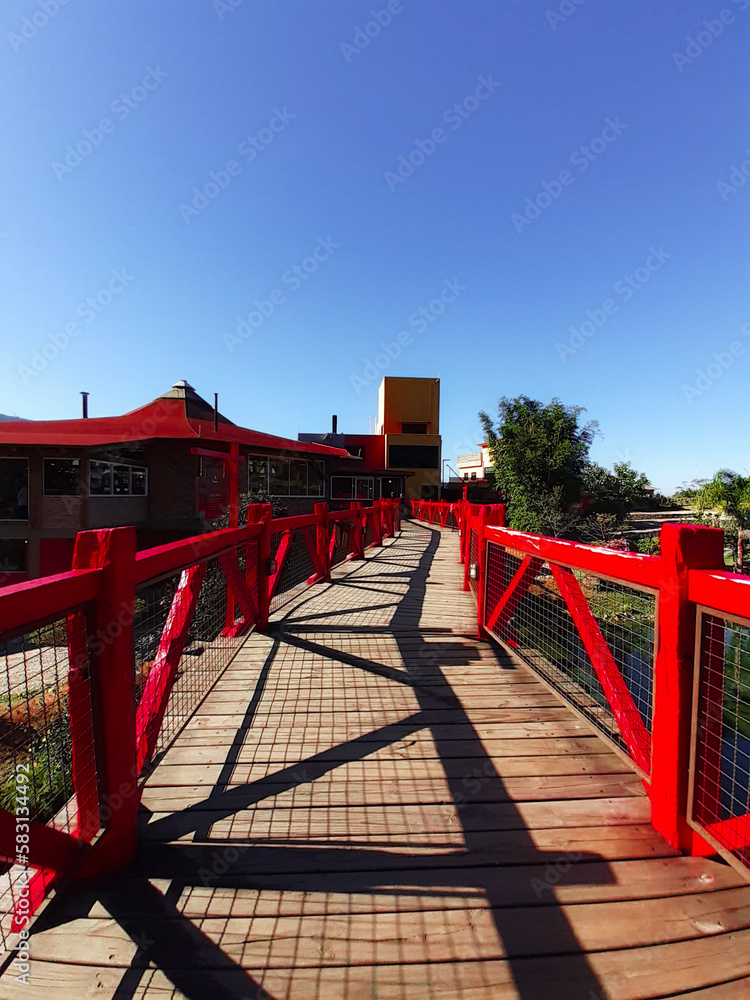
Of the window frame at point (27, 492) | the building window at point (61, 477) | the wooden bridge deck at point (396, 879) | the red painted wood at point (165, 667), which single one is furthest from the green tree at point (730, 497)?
the window frame at point (27, 492)

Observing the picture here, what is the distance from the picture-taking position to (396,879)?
66.1 inches

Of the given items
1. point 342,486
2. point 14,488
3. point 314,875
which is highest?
point 342,486

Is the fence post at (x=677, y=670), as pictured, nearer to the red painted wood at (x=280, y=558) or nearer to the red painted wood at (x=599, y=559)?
the red painted wood at (x=599, y=559)

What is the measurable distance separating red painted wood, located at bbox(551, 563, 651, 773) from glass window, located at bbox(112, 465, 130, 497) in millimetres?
15121

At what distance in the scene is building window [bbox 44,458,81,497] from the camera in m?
14.0

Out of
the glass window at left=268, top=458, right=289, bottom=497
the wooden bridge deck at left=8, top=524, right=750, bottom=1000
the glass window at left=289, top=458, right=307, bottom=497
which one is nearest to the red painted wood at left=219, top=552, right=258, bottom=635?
the wooden bridge deck at left=8, top=524, right=750, bottom=1000

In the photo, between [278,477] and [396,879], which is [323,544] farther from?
[278,477]

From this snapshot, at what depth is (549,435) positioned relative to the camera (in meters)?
22.8

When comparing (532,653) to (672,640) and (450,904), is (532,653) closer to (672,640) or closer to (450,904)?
(672,640)

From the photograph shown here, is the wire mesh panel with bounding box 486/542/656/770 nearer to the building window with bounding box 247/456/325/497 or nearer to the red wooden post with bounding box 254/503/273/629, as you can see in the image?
the red wooden post with bounding box 254/503/273/629

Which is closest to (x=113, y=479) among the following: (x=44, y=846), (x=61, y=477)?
(x=61, y=477)

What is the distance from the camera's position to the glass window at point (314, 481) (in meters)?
21.2

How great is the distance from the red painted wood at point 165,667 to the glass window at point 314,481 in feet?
61.0

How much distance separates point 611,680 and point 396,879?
4.16 ft
